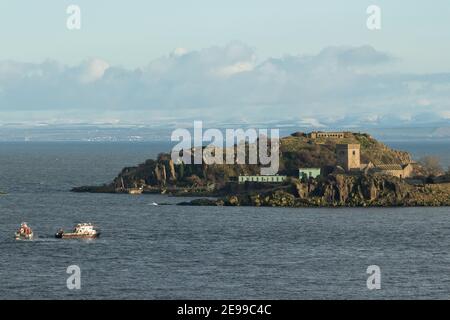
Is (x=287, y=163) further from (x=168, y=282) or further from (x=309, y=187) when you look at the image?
(x=168, y=282)

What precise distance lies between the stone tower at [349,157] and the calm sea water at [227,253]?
101 ft

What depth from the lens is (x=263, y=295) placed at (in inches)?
3103

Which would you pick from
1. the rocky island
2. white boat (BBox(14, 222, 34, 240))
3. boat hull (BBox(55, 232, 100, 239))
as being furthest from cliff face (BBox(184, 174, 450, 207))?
white boat (BBox(14, 222, 34, 240))

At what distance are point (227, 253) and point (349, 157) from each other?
8528 centimetres

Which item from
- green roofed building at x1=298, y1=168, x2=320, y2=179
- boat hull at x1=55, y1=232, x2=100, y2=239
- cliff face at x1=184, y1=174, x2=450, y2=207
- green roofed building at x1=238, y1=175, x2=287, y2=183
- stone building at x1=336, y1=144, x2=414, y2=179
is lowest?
boat hull at x1=55, y1=232, x2=100, y2=239

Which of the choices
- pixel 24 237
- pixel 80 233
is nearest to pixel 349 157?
pixel 80 233

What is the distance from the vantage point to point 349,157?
185125 mm

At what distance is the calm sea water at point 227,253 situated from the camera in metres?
81.6

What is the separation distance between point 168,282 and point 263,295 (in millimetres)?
8619

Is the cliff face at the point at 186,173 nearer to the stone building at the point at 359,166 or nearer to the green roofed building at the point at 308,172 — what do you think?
the green roofed building at the point at 308,172

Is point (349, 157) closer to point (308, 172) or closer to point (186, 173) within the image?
point (308, 172)

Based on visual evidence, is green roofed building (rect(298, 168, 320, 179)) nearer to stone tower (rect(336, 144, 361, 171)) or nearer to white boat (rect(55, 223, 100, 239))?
stone tower (rect(336, 144, 361, 171))

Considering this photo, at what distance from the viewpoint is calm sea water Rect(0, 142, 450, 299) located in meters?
81.6

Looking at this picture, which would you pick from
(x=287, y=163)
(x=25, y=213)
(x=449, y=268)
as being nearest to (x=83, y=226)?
(x=25, y=213)
